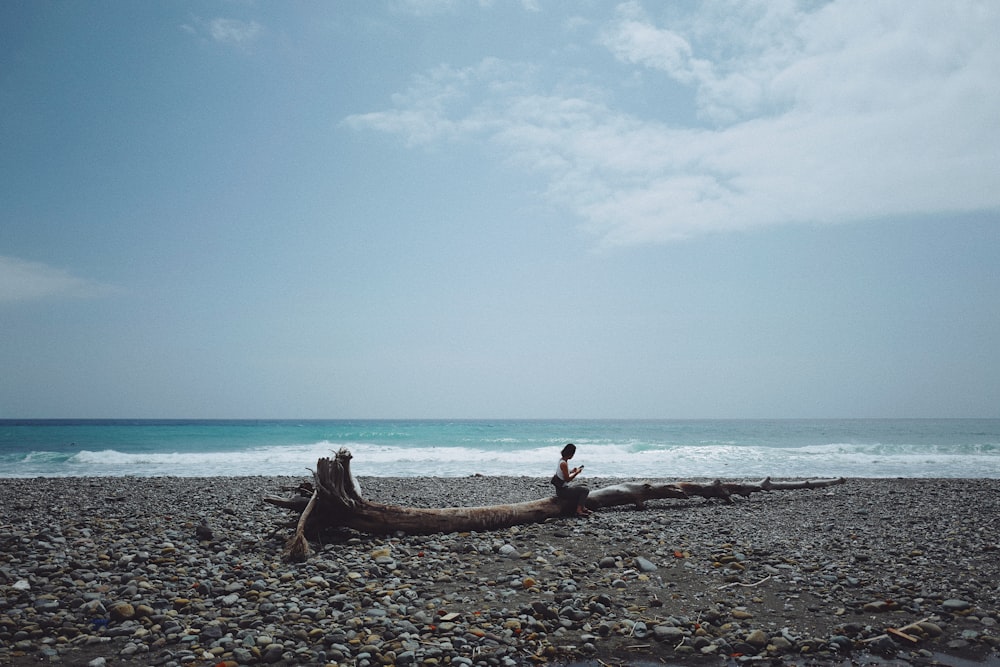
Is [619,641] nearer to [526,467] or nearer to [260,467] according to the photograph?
[526,467]

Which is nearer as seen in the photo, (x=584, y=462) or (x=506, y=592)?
(x=506, y=592)

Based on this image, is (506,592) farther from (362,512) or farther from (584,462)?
(584,462)

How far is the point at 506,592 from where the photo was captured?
21.2 feet

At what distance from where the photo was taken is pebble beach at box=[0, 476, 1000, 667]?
16.5ft

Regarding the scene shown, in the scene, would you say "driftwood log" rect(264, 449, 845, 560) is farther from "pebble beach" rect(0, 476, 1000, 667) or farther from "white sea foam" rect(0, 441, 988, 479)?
"white sea foam" rect(0, 441, 988, 479)

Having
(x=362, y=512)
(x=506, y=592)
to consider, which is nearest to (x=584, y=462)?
(x=362, y=512)

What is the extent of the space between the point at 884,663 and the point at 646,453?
29661 mm

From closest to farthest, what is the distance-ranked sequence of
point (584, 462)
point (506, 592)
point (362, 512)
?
1. point (506, 592)
2. point (362, 512)
3. point (584, 462)

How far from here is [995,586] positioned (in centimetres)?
652

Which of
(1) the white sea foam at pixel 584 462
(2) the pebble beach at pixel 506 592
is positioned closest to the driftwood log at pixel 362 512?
(2) the pebble beach at pixel 506 592

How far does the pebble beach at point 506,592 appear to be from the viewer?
16.5 ft

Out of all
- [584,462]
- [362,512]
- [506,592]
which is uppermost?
[362,512]

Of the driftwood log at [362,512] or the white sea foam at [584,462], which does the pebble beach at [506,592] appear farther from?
the white sea foam at [584,462]

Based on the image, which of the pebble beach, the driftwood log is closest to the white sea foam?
the driftwood log
